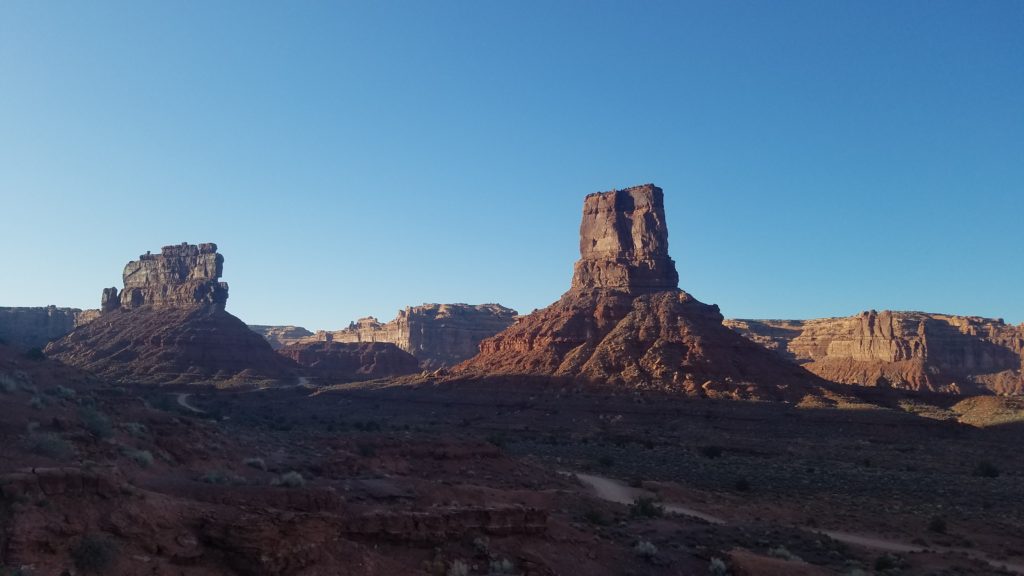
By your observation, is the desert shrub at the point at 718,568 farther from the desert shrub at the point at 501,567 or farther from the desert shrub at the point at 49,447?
the desert shrub at the point at 49,447

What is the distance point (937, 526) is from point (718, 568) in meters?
11.7

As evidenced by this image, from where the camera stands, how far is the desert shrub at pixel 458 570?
13544mm

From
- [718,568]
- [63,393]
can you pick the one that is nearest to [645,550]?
[718,568]

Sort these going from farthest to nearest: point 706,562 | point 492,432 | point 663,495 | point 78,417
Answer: point 492,432, point 663,495, point 78,417, point 706,562

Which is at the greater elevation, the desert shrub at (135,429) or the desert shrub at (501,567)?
the desert shrub at (135,429)

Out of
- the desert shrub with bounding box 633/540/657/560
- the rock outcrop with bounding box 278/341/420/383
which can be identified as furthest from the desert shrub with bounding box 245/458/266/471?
the rock outcrop with bounding box 278/341/420/383

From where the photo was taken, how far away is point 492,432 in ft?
172

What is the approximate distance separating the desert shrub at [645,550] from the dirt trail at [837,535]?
6240mm

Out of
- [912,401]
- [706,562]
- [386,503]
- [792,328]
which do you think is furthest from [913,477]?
[792,328]

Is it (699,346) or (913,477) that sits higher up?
(699,346)

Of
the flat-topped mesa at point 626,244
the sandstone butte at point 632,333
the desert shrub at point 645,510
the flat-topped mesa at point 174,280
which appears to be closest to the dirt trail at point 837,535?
the desert shrub at point 645,510

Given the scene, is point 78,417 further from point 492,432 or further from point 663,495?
point 492,432

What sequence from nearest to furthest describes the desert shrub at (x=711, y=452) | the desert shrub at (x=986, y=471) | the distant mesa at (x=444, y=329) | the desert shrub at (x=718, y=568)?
the desert shrub at (x=718, y=568) → the desert shrub at (x=986, y=471) → the desert shrub at (x=711, y=452) → the distant mesa at (x=444, y=329)

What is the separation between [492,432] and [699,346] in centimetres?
2576
